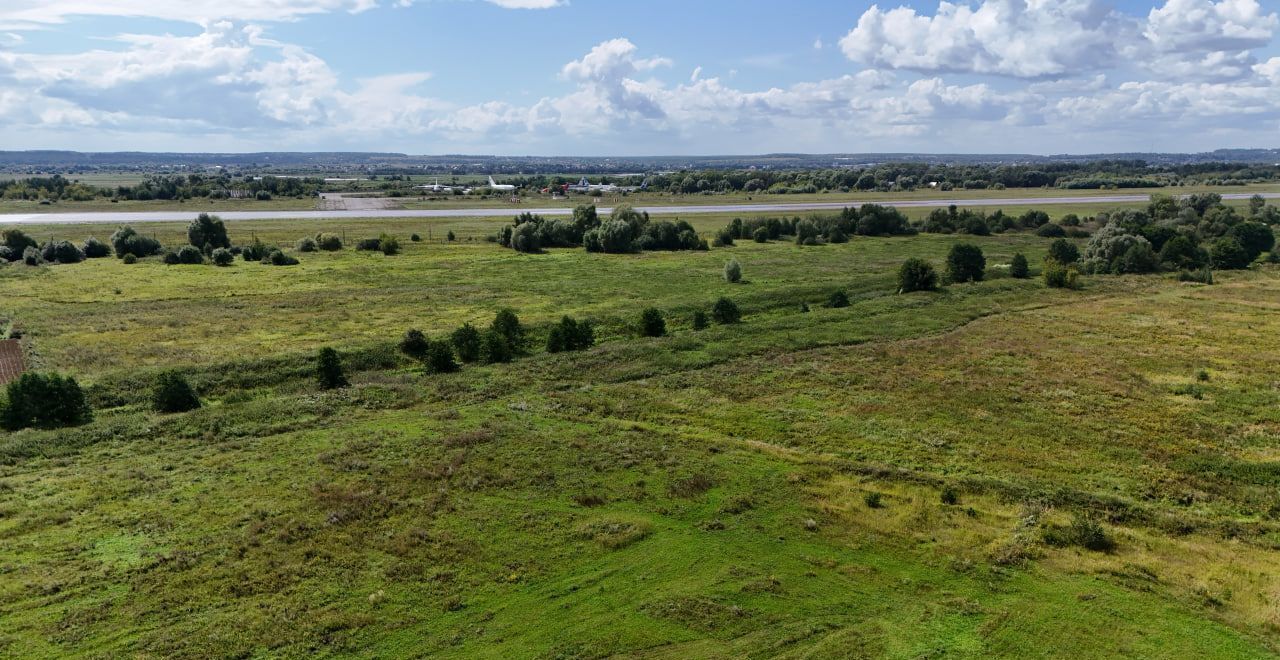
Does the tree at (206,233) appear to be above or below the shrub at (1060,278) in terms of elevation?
above

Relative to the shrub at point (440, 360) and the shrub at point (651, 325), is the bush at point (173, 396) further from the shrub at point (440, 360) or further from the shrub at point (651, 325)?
the shrub at point (651, 325)

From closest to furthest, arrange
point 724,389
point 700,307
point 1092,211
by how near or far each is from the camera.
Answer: point 724,389
point 700,307
point 1092,211

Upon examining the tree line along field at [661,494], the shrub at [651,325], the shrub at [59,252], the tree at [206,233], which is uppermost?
the tree at [206,233]

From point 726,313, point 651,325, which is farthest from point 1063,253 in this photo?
point 651,325

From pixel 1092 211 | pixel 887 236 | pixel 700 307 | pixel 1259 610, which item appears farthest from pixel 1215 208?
pixel 1259 610

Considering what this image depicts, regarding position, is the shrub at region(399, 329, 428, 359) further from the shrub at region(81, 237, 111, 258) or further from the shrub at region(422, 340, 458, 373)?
the shrub at region(81, 237, 111, 258)

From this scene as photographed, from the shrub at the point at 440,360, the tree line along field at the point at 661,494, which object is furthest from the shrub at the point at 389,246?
the shrub at the point at 440,360

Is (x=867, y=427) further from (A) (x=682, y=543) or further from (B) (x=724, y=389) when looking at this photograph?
(A) (x=682, y=543)

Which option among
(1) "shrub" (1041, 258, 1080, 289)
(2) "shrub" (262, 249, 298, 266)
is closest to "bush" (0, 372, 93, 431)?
(2) "shrub" (262, 249, 298, 266)
